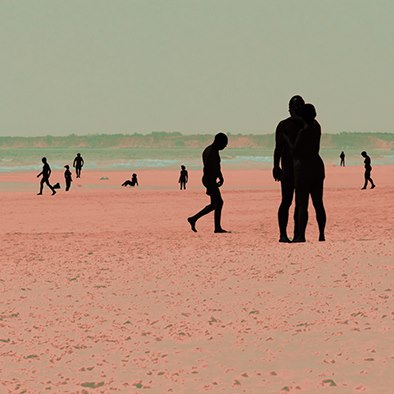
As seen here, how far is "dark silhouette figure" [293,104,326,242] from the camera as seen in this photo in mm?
12406

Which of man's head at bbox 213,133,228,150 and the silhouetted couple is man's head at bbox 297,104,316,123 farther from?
man's head at bbox 213,133,228,150

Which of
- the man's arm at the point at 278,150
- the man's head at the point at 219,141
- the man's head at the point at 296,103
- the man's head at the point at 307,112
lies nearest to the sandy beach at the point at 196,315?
the man's arm at the point at 278,150

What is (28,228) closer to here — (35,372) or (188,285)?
(188,285)

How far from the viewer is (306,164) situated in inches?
493

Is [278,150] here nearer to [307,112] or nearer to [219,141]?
[307,112]

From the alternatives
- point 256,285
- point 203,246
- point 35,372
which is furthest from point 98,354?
point 203,246

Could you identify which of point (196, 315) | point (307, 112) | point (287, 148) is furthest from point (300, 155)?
point (196, 315)

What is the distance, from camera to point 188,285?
9.13 metres

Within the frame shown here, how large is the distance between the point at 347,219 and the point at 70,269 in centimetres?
950

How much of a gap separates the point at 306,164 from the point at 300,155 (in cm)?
17

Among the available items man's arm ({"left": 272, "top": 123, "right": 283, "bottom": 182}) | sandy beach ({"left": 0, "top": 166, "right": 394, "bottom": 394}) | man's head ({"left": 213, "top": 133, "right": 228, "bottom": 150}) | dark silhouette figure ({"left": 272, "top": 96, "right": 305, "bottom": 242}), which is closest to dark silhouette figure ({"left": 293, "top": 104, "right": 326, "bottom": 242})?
dark silhouette figure ({"left": 272, "top": 96, "right": 305, "bottom": 242})

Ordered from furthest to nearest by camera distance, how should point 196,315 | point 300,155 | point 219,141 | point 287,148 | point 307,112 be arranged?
point 219,141 < point 287,148 < point 300,155 < point 307,112 < point 196,315

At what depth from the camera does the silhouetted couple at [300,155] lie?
12.4 m

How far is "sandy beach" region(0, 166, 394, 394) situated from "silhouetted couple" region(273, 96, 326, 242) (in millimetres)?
921
